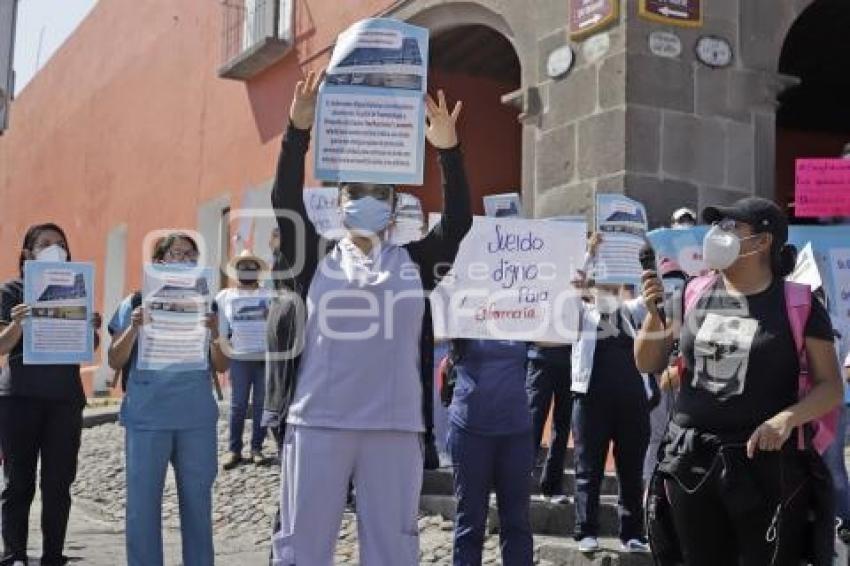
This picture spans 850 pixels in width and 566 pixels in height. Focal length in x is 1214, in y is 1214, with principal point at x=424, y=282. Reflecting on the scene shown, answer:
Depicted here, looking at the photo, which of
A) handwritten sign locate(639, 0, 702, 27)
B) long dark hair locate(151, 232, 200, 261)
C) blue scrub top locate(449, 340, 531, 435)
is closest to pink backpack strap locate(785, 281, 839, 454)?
blue scrub top locate(449, 340, 531, 435)

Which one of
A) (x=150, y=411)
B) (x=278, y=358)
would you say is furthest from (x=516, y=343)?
(x=278, y=358)

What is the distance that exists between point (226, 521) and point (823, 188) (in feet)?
14.4

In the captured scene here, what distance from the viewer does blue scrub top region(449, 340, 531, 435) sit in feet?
18.6

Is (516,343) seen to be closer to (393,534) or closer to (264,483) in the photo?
(393,534)

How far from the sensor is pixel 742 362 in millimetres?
3922

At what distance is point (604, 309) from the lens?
6.58m

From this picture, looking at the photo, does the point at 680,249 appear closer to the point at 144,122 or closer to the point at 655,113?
the point at 655,113

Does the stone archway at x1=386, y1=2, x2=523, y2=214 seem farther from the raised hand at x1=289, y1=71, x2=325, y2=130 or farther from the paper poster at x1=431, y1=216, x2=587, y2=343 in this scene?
the raised hand at x1=289, y1=71, x2=325, y2=130

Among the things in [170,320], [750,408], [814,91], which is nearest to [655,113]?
[170,320]

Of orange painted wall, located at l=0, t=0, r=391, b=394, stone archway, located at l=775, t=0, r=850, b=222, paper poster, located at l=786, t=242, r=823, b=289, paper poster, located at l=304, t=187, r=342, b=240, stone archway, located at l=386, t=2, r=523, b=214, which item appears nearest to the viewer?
paper poster, located at l=786, t=242, r=823, b=289

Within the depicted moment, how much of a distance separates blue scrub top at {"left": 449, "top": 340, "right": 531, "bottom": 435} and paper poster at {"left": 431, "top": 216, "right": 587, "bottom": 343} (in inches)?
7.2

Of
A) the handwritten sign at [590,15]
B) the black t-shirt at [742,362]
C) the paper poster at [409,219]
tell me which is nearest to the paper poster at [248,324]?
the paper poster at [409,219]

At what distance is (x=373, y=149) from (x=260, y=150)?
10.6m

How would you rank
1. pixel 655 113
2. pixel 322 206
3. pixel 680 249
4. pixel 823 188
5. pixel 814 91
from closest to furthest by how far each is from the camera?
pixel 680 249
pixel 823 188
pixel 322 206
pixel 655 113
pixel 814 91
